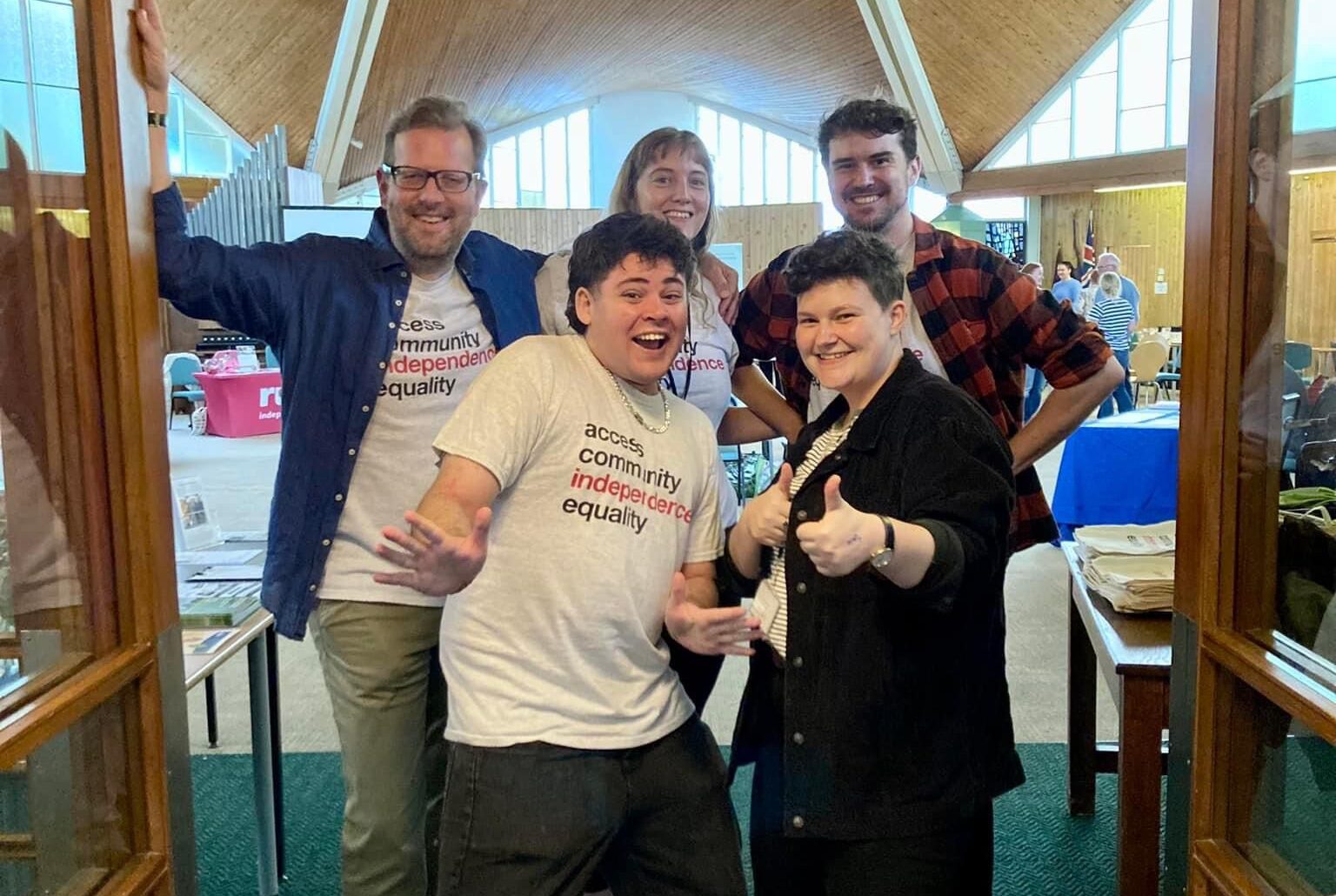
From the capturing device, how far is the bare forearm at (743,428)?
2.44 metres

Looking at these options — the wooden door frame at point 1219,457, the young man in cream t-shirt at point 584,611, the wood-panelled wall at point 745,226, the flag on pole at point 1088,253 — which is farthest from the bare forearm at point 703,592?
the flag on pole at point 1088,253

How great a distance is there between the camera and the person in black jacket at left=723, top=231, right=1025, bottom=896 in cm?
143

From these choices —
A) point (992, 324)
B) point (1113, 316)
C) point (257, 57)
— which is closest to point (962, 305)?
point (992, 324)

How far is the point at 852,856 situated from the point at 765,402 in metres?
1.13

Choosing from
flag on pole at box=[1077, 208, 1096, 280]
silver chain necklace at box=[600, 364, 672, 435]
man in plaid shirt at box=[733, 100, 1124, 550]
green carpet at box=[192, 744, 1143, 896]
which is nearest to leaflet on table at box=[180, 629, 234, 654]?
green carpet at box=[192, 744, 1143, 896]

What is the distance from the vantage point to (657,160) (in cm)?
217

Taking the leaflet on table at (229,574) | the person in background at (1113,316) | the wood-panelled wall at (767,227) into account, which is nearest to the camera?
the leaflet on table at (229,574)

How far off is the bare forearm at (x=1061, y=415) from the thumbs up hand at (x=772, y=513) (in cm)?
81

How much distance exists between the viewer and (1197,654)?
57.1 inches

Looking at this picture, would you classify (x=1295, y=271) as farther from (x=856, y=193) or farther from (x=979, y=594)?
(x=856, y=193)

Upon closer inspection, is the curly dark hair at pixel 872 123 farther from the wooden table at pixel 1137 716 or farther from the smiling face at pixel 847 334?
the wooden table at pixel 1137 716

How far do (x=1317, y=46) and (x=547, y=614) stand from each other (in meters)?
1.19

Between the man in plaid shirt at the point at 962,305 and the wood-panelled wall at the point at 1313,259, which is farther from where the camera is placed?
the man in plaid shirt at the point at 962,305

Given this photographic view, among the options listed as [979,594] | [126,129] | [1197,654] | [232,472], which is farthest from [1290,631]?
[232,472]
